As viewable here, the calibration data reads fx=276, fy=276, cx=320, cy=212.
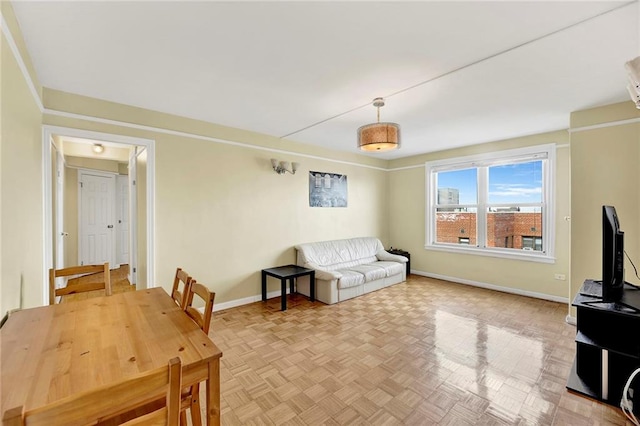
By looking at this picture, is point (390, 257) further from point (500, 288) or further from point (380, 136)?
point (380, 136)

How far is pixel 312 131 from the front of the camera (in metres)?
4.13

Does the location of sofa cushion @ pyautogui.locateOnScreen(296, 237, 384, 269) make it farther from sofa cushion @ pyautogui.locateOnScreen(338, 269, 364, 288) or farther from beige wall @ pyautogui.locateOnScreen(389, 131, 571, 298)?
beige wall @ pyautogui.locateOnScreen(389, 131, 571, 298)

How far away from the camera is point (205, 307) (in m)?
1.45

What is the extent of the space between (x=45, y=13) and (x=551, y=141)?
5685 millimetres

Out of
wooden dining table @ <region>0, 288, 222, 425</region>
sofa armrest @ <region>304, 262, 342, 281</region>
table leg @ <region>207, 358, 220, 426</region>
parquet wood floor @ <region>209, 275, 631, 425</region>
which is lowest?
parquet wood floor @ <region>209, 275, 631, 425</region>

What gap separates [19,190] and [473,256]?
5828 mm

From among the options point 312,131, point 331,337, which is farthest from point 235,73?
point 331,337

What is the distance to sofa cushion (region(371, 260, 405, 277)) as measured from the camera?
16.0ft

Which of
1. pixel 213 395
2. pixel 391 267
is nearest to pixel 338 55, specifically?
pixel 213 395

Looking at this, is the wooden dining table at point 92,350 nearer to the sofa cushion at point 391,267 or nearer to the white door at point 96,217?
the sofa cushion at point 391,267

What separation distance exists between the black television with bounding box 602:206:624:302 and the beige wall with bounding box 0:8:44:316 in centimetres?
394

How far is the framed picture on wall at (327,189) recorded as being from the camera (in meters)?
4.91

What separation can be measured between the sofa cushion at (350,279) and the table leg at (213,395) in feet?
9.88

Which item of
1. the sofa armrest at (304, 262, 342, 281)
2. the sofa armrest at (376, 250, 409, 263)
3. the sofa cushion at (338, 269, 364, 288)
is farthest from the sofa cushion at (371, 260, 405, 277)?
the sofa armrest at (304, 262, 342, 281)
